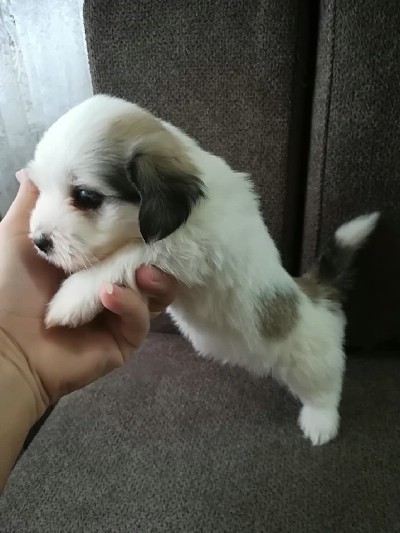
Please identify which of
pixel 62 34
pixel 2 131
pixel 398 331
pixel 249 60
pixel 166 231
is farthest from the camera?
pixel 2 131

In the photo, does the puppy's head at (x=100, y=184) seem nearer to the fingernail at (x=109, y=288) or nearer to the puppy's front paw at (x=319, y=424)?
the fingernail at (x=109, y=288)

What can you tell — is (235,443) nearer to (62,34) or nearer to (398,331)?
(398,331)

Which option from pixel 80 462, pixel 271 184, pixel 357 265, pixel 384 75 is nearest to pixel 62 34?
pixel 271 184

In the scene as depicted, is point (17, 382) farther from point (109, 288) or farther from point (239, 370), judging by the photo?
point (239, 370)

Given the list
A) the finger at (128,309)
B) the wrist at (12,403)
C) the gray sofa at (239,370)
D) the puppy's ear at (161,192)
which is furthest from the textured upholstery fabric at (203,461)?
the puppy's ear at (161,192)

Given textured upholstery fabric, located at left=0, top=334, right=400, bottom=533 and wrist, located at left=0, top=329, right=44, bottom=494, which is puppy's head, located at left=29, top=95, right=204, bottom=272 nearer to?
wrist, located at left=0, top=329, right=44, bottom=494

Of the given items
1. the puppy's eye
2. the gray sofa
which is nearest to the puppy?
the puppy's eye

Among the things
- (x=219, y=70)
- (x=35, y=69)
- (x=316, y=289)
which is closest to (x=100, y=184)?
(x=219, y=70)
